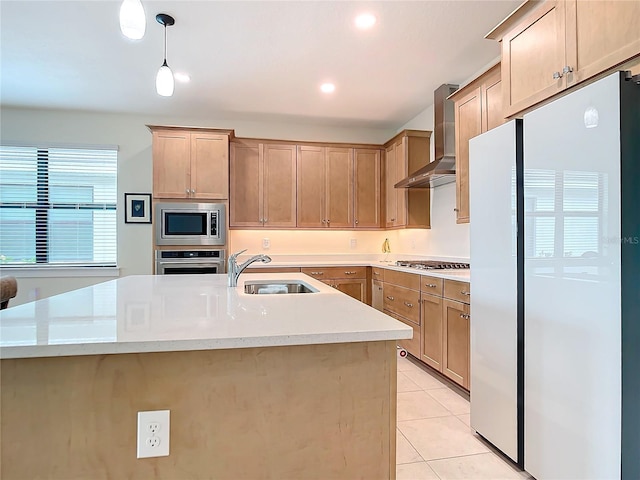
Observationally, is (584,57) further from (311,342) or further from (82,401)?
(82,401)

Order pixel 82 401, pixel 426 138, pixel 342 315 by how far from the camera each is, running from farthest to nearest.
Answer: pixel 426 138 < pixel 342 315 < pixel 82 401

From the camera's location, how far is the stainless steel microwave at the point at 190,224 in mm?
4066

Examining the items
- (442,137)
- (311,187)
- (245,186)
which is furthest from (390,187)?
(245,186)

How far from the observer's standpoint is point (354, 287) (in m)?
4.48

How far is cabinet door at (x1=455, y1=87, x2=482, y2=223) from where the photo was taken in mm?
2861

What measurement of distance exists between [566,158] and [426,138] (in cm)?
287

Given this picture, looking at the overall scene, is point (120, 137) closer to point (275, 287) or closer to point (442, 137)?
point (275, 287)

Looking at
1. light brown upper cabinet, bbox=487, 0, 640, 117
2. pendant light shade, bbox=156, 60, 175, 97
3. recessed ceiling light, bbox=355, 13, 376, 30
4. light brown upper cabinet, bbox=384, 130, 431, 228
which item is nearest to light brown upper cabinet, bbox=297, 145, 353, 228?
light brown upper cabinet, bbox=384, 130, 431, 228

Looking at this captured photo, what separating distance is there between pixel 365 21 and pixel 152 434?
105 inches

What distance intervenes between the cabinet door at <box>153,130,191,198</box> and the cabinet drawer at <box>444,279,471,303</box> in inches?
114

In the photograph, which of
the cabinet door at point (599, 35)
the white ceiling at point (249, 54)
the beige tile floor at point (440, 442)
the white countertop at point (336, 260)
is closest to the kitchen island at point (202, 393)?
the beige tile floor at point (440, 442)

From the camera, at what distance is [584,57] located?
163cm

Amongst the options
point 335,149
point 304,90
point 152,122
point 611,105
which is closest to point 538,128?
point 611,105

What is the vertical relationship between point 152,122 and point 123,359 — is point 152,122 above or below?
above
